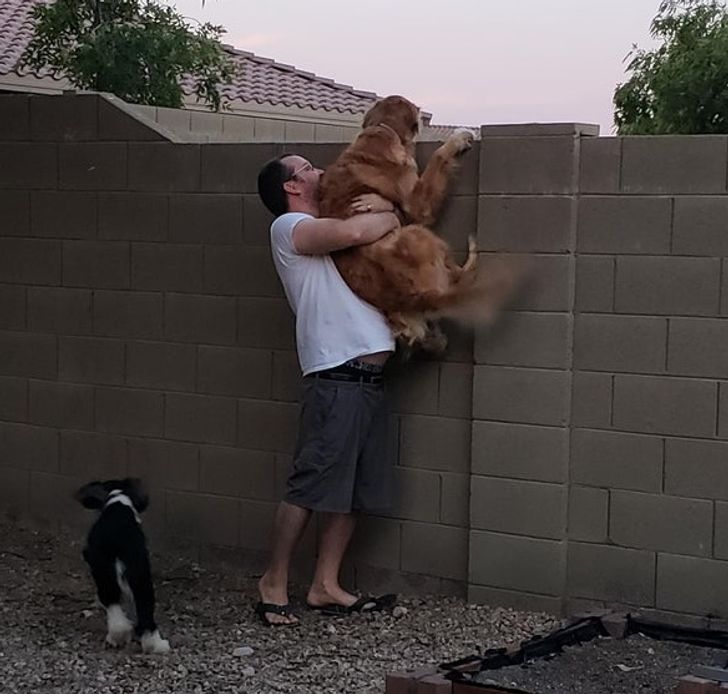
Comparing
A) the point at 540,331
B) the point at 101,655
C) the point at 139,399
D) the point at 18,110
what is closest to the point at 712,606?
the point at 540,331

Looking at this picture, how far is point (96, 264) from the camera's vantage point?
7133mm

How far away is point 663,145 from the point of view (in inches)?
222

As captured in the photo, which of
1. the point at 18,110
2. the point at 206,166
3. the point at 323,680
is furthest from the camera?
the point at 18,110

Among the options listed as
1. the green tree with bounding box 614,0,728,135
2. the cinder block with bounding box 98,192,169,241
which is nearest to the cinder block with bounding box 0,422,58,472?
the cinder block with bounding box 98,192,169,241

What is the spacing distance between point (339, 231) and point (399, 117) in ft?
1.91

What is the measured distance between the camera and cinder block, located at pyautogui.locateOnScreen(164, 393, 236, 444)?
679 cm

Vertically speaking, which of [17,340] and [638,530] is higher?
[17,340]

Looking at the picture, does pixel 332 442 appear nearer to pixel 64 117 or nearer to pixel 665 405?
pixel 665 405

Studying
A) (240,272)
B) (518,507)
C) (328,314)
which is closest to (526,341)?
(518,507)

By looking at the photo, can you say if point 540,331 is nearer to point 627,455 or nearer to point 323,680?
point 627,455

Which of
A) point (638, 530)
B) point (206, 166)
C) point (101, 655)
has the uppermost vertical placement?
point (206, 166)

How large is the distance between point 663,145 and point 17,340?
11.8 feet

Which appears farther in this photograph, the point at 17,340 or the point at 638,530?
the point at 17,340

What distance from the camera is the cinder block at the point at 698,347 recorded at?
18.2ft
